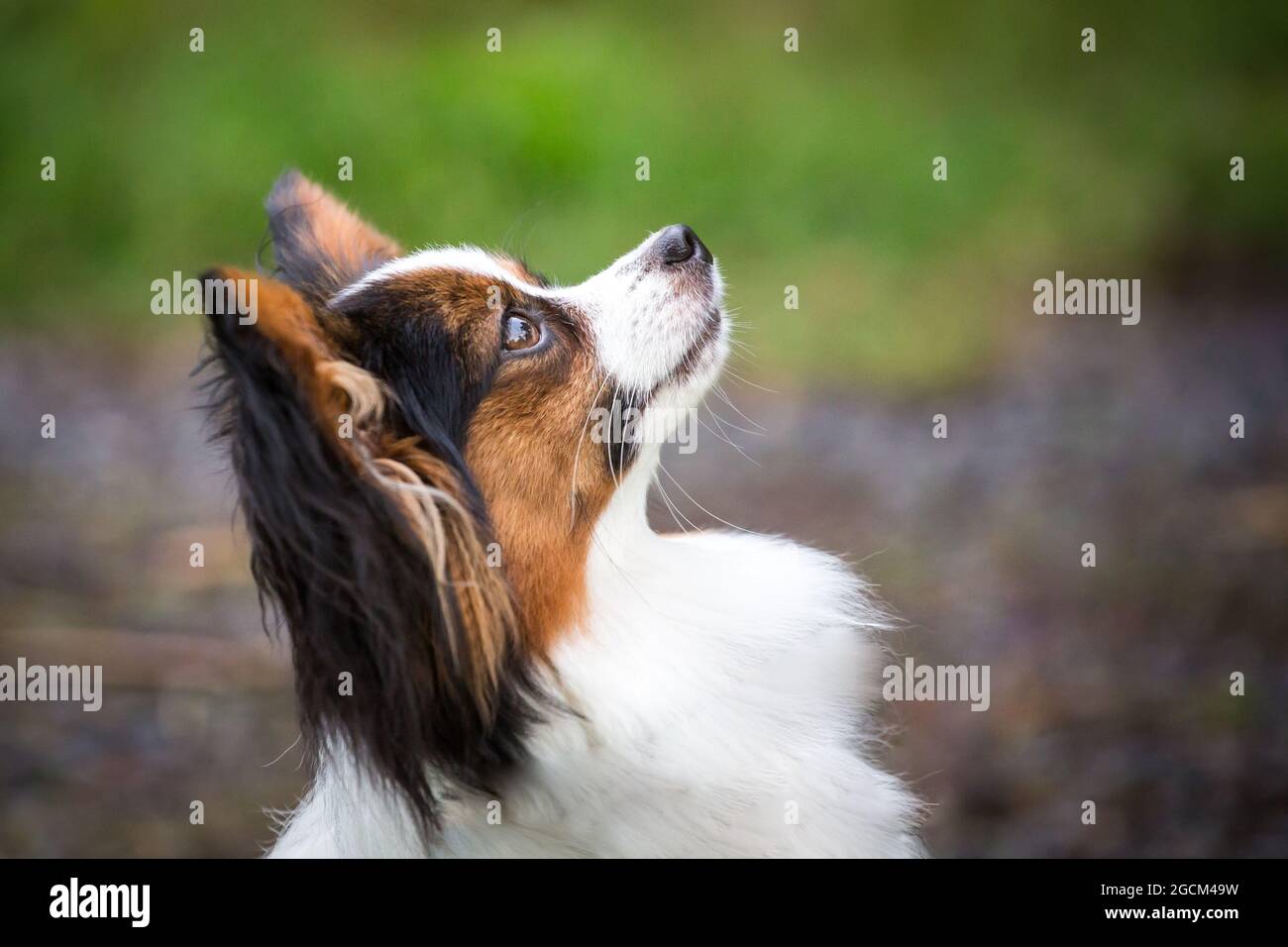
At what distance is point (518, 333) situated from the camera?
2949 millimetres

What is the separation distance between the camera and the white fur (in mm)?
2777

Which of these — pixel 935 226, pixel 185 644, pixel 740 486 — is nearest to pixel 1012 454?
pixel 740 486

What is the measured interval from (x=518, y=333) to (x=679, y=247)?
49 centimetres

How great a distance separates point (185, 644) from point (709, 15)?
19.4ft

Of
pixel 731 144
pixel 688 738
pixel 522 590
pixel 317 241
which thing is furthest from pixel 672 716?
pixel 731 144

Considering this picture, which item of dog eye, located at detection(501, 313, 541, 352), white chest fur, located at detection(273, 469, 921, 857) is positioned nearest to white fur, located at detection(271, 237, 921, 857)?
white chest fur, located at detection(273, 469, 921, 857)

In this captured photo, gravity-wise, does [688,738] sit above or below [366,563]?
below

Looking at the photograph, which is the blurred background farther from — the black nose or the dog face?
the dog face

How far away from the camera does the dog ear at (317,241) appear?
3145mm

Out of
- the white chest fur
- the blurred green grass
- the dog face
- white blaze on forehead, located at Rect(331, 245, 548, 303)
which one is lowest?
the white chest fur

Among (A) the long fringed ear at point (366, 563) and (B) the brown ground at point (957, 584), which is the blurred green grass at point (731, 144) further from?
(A) the long fringed ear at point (366, 563)

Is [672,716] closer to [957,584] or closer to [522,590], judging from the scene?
[522,590]

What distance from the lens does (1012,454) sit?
7285 millimetres

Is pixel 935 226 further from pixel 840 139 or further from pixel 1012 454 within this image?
pixel 1012 454
